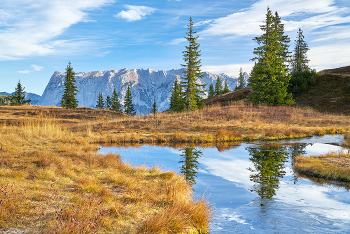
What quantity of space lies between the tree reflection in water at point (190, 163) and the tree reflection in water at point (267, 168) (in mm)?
2504

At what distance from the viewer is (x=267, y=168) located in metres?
11.8

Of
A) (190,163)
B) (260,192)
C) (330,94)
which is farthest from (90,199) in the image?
(330,94)

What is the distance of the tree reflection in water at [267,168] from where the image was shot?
8.76 m

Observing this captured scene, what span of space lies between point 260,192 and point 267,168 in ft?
11.6

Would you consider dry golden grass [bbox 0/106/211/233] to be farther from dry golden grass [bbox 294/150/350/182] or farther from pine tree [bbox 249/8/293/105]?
pine tree [bbox 249/8/293/105]

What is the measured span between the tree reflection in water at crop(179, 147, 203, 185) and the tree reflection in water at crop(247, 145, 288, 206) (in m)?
2.50

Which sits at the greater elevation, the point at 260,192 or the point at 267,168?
the point at 267,168

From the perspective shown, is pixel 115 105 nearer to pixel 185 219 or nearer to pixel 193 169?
pixel 193 169

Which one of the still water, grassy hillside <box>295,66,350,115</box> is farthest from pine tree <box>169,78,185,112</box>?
the still water

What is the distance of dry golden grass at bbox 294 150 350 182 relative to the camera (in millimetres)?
10148

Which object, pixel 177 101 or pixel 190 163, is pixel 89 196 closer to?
pixel 190 163

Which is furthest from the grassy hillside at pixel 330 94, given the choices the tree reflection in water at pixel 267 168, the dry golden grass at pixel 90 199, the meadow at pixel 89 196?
the dry golden grass at pixel 90 199

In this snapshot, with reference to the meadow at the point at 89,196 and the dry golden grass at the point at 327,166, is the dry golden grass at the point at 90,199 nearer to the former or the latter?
the meadow at the point at 89,196

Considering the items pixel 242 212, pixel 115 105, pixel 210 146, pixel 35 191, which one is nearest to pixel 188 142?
pixel 210 146
